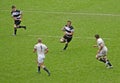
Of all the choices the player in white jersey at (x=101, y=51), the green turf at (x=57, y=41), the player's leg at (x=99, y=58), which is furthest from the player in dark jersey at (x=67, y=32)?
the player's leg at (x=99, y=58)

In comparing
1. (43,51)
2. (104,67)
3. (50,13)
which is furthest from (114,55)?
(50,13)

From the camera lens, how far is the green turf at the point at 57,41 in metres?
25.9

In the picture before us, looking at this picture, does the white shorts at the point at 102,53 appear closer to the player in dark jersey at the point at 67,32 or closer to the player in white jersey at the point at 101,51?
the player in white jersey at the point at 101,51

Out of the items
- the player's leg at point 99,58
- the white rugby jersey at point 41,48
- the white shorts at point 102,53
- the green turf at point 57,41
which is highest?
the white rugby jersey at point 41,48

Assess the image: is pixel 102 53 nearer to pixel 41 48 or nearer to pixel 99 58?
pixel 99 58

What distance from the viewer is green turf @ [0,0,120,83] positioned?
84.8 ft

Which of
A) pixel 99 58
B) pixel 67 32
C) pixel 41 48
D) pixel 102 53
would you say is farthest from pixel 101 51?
pixel 67 32

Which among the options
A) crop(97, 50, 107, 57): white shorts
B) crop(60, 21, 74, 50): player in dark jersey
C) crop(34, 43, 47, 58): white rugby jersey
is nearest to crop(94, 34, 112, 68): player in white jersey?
crop(97, 50, 107, 57): white shorts

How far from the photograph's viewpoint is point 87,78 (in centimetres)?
2528

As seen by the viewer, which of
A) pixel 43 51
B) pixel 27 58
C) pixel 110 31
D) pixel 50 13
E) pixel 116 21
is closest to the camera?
pixel 43 51

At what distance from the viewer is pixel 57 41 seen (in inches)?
1341

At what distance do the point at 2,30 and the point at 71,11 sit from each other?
9.77 metres

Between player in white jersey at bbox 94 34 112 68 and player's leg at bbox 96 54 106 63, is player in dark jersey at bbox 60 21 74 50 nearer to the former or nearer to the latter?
player in white jersey at bbox 94 34 112 68

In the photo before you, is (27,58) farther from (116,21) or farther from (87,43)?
(116,21)
